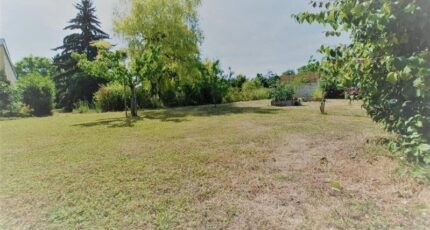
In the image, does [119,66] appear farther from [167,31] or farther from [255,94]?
[255,94]

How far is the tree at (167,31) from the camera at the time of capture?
17.3 m

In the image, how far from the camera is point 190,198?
363cm

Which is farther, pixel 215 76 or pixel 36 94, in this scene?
pixel 215 76

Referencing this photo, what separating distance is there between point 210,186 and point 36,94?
58.9 feet

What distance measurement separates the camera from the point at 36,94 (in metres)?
18.1

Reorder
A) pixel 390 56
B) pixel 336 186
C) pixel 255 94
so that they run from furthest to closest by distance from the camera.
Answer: pixel 255 94 < pixel 336 186 < pixel 390 56

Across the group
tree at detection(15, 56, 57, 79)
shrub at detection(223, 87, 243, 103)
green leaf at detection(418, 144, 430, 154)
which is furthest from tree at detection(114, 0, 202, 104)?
tree at detection(15, 56, 57, 79)

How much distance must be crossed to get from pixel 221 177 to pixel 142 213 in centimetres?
148

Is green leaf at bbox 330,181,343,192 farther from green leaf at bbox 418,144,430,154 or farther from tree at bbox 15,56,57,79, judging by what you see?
tree at bbox 15,56,57,79

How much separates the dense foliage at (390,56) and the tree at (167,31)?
14.5 meters

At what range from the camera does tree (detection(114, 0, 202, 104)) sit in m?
17.3

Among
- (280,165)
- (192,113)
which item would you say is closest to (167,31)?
(192,113)

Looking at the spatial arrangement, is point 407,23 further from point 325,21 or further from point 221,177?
point 221,177

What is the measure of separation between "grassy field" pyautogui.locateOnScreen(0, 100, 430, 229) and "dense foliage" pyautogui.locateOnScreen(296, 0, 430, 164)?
0.83 metres
